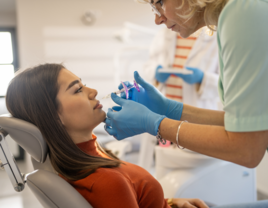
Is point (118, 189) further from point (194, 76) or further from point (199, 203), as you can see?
point (194, 76)

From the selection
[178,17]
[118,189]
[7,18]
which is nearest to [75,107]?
[118,189]

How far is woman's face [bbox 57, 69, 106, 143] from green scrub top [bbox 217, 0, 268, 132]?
1.77 ft

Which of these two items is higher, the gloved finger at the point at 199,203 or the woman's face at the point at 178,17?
the woman's face at the point at 178,17

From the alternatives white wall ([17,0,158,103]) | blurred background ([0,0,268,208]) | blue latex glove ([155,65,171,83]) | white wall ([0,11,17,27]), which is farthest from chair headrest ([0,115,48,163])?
white wall ([0,11,17,27])

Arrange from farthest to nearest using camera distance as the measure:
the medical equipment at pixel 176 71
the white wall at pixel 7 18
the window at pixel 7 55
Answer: the white wall at pixel 7 18 → the window at pixel 7 55 → the medical equipment at pixel 176 71

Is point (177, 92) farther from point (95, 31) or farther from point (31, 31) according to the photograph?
point (31, 31)

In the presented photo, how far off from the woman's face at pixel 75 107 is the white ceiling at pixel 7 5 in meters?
2.81

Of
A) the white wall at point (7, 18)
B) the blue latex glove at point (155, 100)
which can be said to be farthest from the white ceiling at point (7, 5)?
the blue latex glove at point (155, 100)

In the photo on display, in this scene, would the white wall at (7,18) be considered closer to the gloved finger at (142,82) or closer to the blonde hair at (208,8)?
the gloved finger at (142,82)

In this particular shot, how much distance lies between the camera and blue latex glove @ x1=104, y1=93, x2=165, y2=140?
889 mm

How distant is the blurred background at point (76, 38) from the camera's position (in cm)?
318

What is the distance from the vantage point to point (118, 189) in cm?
82

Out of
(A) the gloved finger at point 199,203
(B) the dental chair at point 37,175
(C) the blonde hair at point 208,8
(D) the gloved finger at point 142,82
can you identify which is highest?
(C) the blonde hair at point 208,8

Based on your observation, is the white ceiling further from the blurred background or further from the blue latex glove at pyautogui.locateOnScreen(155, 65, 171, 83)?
the blue latex glove at pyautogui.locateOnScreen(155, 65, 171, 83)
